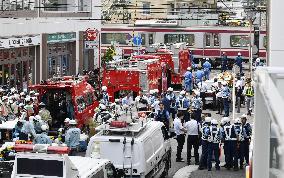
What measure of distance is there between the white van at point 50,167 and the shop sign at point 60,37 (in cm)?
2532

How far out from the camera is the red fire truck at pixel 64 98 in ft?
69.6

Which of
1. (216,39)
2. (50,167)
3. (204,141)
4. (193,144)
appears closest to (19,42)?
(193,144)

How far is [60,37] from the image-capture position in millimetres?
38188

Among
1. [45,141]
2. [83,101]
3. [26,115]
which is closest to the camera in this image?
[45,141]

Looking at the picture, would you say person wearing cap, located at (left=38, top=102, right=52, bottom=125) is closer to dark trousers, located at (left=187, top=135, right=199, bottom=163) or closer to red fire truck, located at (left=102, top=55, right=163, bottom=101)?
dark trousers, located at (left=187, top=135, right=199, bottom=163)

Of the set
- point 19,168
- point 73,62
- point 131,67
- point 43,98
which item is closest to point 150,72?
point 131,67

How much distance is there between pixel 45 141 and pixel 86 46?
24.8 metres

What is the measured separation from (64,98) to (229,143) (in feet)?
20.8

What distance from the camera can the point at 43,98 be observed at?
70.3 ft

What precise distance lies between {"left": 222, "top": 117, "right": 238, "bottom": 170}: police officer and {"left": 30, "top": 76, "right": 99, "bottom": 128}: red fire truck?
559 centimetres

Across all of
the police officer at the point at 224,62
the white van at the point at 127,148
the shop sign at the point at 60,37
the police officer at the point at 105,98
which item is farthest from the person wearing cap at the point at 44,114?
the police officer at the point at 224,62

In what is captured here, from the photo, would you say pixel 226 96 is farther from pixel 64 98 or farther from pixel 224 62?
pixel 224 62

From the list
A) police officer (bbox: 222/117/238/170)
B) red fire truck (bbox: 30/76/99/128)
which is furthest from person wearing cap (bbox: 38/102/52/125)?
police officer (bbox: 222/117/238/170)

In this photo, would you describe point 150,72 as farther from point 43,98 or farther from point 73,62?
point 73,62
